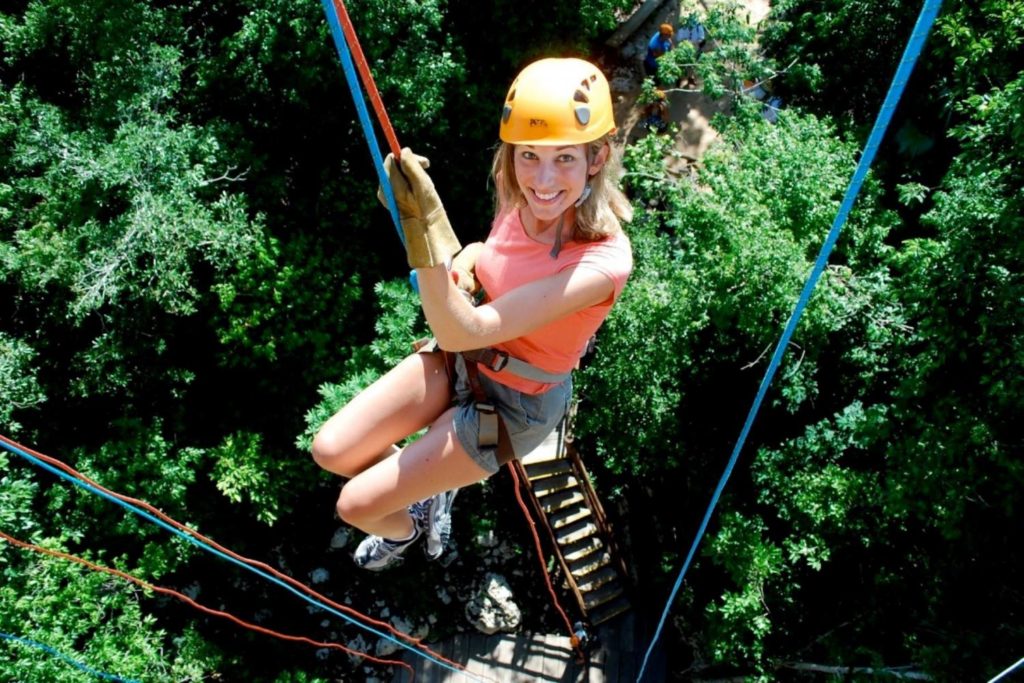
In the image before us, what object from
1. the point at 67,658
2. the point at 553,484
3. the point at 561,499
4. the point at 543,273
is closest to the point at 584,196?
the point at 543,273

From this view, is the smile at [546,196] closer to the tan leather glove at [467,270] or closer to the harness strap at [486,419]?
the tan leather glove at [467,270]

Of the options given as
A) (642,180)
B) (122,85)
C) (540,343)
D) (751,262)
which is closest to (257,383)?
(122,85)

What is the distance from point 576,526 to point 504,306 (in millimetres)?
6300

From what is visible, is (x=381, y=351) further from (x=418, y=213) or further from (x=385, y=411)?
(x=418, y=213)

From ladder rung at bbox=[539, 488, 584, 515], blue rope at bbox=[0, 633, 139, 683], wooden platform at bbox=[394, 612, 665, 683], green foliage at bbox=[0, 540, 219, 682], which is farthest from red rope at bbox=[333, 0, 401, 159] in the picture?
wooden platform at bbox=[394, 612, 665, 683]

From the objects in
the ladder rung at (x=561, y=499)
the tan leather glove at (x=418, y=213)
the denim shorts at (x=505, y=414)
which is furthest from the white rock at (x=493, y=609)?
the tan leather glove at (x=418, y=213)

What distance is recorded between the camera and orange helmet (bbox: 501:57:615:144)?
116 inches

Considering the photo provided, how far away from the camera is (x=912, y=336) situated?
23.0 feet

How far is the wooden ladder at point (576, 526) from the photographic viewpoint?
860 cm

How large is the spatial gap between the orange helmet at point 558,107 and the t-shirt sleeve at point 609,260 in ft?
1.21

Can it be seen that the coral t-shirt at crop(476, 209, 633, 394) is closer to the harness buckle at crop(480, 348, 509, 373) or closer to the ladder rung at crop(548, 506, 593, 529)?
the harness buckle at crop(480, 348, 509, 373)

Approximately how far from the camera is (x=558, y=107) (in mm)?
2930

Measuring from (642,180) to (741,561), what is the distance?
3.53 metres

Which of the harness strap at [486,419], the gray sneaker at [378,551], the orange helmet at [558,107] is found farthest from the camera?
the gray sneaker at [378,551]
